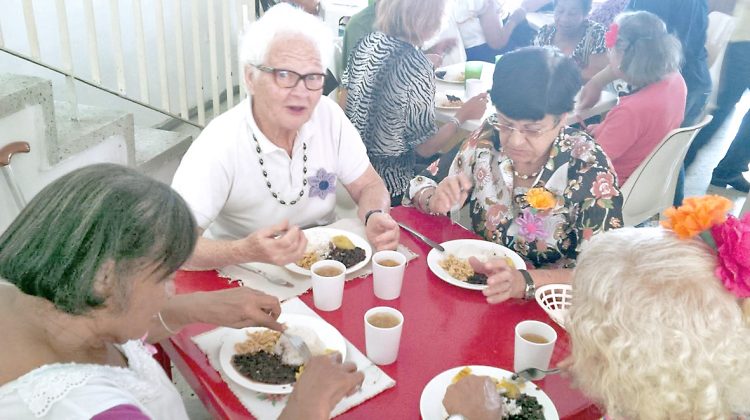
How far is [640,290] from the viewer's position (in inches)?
36.9

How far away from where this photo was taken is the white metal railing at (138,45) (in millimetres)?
3082

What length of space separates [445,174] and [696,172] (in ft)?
12.0

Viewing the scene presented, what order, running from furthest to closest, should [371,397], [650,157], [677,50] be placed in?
[677,50] → [650,157] → [371,397]

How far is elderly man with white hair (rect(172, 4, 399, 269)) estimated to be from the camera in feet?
6.05

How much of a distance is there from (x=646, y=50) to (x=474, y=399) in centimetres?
244

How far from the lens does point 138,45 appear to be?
11.2ft

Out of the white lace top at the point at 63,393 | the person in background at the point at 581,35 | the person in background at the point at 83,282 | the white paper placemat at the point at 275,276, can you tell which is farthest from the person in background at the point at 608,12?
the white lace top at the point at 63,393

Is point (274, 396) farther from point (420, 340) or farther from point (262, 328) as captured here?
point (420, 340)

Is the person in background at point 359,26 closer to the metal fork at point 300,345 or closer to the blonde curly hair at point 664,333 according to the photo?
the metal fork at point 300,345

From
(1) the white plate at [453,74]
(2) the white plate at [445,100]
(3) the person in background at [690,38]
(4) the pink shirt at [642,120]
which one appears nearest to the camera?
(4) the pink shirt at [642,120]

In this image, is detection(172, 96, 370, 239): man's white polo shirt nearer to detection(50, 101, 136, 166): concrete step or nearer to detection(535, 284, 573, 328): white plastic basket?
detection(535, 284, 573, 328): white plastic basket

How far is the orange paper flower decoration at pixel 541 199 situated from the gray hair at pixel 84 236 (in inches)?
52.1

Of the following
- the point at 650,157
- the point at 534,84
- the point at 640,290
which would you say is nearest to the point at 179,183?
the point at 534,84

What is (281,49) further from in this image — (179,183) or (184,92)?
(184,92)
